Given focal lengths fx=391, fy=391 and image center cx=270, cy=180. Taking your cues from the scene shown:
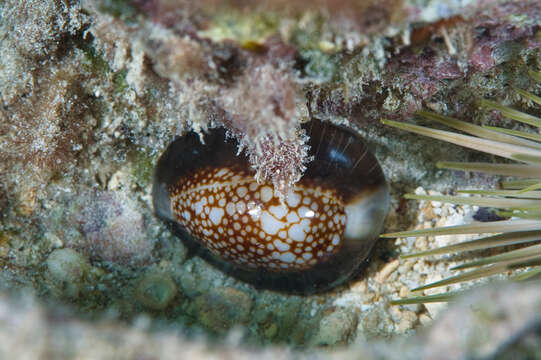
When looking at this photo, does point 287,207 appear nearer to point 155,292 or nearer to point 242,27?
point 155,292

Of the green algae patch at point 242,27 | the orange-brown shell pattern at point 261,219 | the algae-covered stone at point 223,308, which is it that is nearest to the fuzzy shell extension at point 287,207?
the orange-brown shell pattern at point 261,219

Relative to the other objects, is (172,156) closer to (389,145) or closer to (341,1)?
(389,145)

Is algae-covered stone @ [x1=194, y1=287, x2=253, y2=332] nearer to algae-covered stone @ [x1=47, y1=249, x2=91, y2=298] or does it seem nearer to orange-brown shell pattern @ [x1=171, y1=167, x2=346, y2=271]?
orange-brown shell pattern @ [x1=171, y1=167, x2=346, y2=271]

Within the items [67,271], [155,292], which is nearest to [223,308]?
[155,292]

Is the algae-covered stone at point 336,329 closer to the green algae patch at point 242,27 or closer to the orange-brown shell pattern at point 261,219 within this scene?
the orange-brown shell pattern at point 261,219

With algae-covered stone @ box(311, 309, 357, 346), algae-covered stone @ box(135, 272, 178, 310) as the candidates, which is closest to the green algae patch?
algae-covered stone @ box(135, 272, 178, 310)

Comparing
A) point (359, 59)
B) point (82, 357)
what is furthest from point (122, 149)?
point (82, 357)
